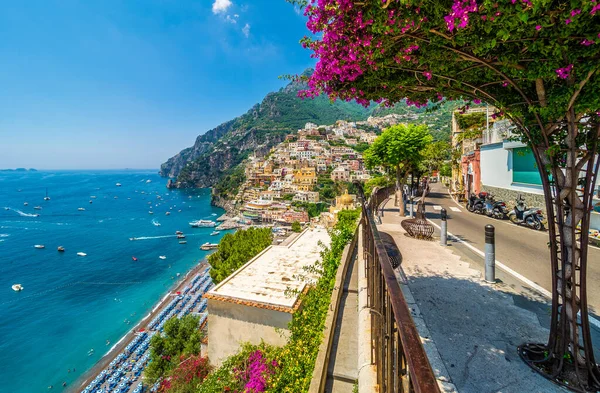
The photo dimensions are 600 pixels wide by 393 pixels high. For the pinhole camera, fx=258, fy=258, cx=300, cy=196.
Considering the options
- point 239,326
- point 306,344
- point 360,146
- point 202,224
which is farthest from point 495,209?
point 360,146

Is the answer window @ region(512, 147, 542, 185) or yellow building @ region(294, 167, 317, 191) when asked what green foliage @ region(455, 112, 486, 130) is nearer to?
window @ region(512, 147, 542, 185)

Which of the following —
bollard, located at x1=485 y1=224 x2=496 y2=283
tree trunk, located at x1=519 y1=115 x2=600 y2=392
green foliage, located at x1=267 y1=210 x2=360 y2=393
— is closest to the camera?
tree trunk, located at x1=519 y1=115 x2=600 y2=392

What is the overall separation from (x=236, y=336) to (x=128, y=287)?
34.6 m

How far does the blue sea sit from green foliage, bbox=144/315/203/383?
798cm

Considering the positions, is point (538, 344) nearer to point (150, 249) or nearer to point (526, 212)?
point (526, 212)

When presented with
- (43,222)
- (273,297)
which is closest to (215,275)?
(273,297)

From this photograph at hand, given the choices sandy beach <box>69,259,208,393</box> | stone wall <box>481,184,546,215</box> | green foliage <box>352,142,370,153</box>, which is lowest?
Result: sandy beach <box>69,259,208,393</box>

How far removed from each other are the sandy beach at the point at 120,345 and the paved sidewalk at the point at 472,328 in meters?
28.0

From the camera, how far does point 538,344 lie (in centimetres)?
314

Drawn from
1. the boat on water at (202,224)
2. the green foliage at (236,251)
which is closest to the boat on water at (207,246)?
the boat on water at (202,224)

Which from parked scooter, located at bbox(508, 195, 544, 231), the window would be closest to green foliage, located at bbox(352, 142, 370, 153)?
the window

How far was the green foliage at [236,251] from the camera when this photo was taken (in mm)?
19000

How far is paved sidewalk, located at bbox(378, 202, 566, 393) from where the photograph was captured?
8.75 feet

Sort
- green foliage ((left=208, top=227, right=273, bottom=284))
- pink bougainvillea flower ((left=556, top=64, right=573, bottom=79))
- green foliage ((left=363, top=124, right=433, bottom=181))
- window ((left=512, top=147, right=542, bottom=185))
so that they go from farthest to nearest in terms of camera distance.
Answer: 1. green foliage ((left=208, top=227, right=273, bottom=284))
2. green foliage ((left=363, top=124, right=433, bottom=181))
3. window ((left=512, top=147, right=542, bottom=185))
4. pink bougainvillea flower ((left=556, top=64, right=573, bottom=79))
